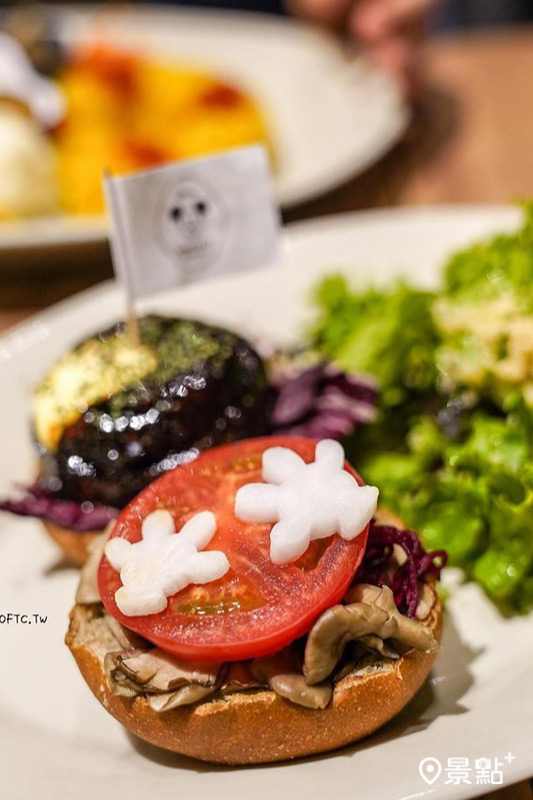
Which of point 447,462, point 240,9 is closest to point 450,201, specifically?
point 447,462

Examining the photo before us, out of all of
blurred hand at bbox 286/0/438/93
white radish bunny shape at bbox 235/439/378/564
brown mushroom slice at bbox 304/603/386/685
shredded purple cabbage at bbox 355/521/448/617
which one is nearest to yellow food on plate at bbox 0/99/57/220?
blurred hand at bbox 286/0/438/93

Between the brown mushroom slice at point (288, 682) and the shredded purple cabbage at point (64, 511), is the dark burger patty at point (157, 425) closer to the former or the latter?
the shredded purple cabbage at point (64, 511)

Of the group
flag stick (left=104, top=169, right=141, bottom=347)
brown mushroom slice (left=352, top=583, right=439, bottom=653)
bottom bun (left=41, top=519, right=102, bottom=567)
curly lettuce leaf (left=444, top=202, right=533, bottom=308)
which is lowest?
bottom bun (left=41, top=519, right=102, bottom=567)

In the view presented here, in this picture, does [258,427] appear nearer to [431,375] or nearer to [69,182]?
[431,375]

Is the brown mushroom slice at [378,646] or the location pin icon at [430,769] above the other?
the brown mushroom slice at [378,646]

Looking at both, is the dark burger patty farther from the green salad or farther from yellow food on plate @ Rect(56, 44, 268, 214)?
yellow food on plate @ Rect(56, 44, 268, 214)

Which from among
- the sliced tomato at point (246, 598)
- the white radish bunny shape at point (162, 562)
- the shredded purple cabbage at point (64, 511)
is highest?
the white radish bunny shape at point (162, 562)

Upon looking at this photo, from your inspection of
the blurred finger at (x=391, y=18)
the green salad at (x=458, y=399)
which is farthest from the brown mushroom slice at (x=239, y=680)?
the blurred finger at (x=391, y=18)
